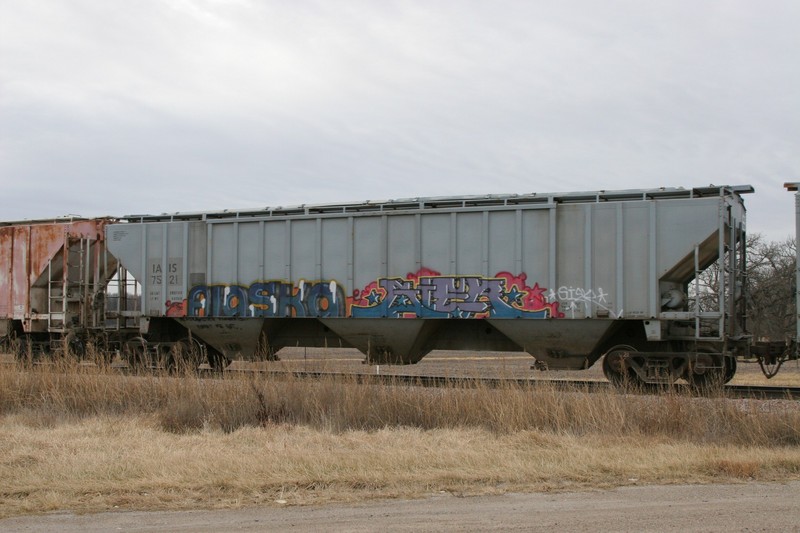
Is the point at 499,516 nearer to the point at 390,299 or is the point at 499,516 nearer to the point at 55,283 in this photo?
the point at 390,299

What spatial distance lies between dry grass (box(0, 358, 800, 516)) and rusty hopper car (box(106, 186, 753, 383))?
3263mm

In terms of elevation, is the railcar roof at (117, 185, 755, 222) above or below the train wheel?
above

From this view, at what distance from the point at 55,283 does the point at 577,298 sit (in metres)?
12.6

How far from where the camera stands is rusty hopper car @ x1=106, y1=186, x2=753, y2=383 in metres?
13.4

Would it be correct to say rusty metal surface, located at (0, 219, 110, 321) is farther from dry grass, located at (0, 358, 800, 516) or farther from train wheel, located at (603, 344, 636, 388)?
train wheel, located at (603, 344, 636, 388)

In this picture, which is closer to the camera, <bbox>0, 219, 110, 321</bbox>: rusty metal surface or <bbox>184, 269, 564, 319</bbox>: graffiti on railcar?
<bbox>184, 269, 564, 319</bbox>: graffiti on railcar

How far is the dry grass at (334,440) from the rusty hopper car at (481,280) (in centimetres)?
326

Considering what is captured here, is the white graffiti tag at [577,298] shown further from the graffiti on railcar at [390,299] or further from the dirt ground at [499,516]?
the dirt ground at [499,516]

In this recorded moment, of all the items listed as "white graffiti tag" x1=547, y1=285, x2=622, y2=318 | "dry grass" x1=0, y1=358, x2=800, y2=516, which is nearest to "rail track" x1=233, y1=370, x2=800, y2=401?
"dry grass" x1=0, y1=358, x2=800, y2=516

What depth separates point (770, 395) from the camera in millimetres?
12578

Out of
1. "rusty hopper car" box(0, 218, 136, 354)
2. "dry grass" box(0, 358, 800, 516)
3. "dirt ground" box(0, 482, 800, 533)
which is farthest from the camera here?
"rusty hopper car" box(0, 218, 136, 354)

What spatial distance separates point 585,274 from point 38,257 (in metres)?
13.2

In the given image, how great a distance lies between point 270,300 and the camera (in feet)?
51.6

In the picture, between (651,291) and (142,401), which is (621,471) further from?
(142,401)
